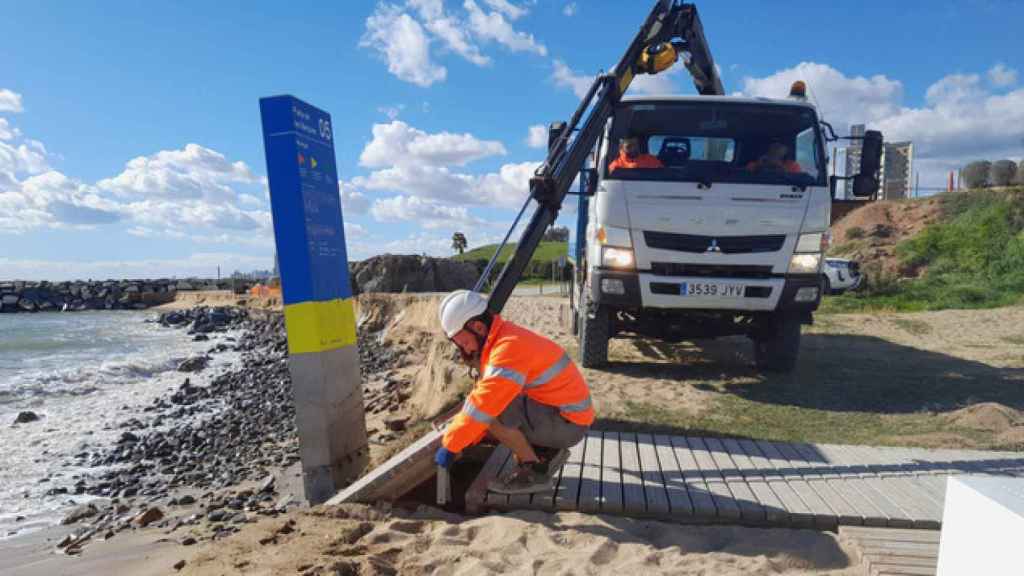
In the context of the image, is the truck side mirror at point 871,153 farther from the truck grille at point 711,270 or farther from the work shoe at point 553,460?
the work shoe at point 553,460

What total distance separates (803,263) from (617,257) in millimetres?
1998

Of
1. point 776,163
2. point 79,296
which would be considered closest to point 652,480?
point 776,163

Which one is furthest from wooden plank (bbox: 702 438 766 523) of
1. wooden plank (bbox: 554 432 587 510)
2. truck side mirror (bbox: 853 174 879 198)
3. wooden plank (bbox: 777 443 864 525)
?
truck side mirror (bbox: 853 174 879 198)

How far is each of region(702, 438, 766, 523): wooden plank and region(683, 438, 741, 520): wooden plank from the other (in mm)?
28

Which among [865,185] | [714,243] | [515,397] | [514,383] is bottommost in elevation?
[515,397]

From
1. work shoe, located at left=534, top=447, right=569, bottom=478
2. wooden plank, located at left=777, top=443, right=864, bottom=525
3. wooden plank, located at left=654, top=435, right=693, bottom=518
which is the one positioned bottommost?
wooden plank, located at left=777, top=443, right=864, bottom=525

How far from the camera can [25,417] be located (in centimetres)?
977

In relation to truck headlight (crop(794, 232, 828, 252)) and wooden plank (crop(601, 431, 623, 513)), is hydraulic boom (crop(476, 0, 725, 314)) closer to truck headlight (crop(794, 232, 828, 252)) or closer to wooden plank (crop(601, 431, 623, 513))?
wooden plank (crop(601, 431, 623, 513))

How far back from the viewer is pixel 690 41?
8.77 metres

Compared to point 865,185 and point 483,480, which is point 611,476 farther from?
point 865,185

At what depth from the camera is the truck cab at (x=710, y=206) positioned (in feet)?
21.3

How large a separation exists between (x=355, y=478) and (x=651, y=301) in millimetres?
3618

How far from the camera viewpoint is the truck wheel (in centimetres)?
756

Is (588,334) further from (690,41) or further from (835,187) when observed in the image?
(690,41)
